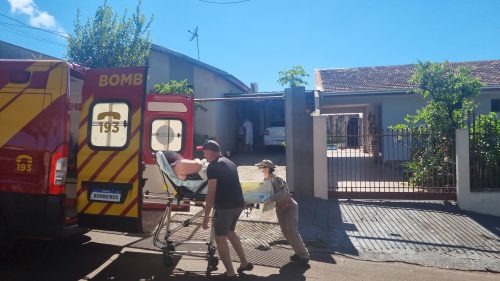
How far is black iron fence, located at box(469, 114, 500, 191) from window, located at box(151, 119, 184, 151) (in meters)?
6.12

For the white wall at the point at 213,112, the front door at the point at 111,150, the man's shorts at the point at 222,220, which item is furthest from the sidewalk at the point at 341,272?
the white wall at the point at 213,112

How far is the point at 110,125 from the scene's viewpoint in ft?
17.0

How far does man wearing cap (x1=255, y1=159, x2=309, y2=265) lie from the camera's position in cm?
549

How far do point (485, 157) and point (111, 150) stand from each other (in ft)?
25.4

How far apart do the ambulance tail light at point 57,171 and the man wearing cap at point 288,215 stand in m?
2.49

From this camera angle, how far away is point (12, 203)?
4879mm

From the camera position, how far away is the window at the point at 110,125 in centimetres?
516

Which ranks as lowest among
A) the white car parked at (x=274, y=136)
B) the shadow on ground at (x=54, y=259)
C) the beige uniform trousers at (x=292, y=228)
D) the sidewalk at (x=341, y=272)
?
the sidewalk at (x=341, y=272)

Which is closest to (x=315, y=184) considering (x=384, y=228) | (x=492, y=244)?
(x=384, y=228)

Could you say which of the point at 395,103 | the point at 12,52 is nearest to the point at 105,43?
the point at 12,52

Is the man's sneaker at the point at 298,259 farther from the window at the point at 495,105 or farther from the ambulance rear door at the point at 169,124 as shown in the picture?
the window at the point at 495,105

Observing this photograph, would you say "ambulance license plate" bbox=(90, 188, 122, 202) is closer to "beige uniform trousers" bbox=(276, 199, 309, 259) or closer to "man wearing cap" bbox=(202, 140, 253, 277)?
"man wearing cap" bbox=(202, 140, 253, 277)

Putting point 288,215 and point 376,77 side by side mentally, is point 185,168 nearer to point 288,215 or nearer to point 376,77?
point 288,215

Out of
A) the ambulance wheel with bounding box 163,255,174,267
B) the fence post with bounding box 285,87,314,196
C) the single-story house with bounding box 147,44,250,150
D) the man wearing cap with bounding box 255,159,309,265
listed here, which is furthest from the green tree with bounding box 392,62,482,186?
the single-story house with bounding box 147,44,250,150
